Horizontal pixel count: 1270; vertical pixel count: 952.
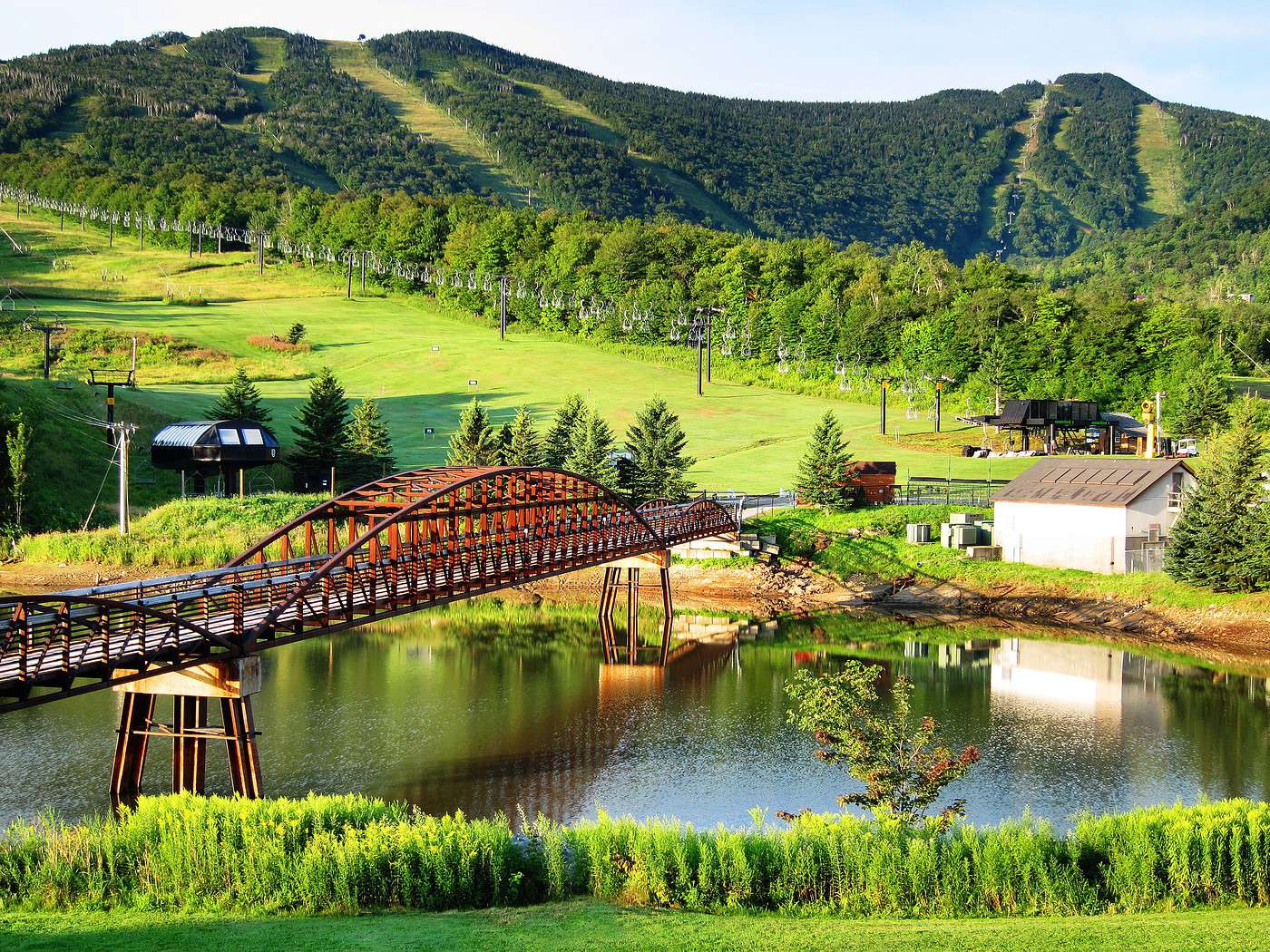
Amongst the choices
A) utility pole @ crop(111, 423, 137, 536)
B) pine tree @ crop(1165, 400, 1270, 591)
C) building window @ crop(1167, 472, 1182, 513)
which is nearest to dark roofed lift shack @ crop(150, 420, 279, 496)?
utility pole @ crop(111, 423, 137, 536)

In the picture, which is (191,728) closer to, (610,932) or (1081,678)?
(610,932)

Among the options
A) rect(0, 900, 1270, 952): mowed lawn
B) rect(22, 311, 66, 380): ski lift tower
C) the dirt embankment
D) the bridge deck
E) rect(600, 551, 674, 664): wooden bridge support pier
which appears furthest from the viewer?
rect(22, 311, 66, 380): ski lift tower

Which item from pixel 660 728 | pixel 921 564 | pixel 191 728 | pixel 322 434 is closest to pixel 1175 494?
pixel 921 564

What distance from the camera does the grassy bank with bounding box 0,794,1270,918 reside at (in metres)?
20.8

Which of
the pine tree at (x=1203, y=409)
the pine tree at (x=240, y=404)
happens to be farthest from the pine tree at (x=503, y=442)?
the pine tree at (x=1203, y=409)

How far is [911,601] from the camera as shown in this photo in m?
65.2

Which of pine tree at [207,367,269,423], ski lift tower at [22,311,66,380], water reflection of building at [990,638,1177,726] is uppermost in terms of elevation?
ski lift tower at [22,311,66,380]

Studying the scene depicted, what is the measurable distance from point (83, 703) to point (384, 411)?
64.8 meters

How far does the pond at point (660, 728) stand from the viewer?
32000mm

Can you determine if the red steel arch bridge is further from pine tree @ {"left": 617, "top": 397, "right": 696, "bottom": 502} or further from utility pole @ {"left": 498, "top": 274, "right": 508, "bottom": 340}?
utility pole @ {"left": 498, "top": 274, "right": 508, "bottom": 340}

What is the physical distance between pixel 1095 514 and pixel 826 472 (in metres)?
16.0

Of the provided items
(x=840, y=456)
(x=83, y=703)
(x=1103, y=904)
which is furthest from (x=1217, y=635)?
(x=83, y=703)

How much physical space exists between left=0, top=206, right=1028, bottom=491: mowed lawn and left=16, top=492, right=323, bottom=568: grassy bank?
18.5 metres

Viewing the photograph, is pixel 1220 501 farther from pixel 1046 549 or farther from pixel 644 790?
pixel 644 790
